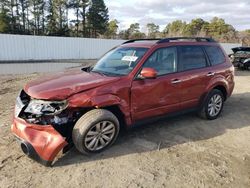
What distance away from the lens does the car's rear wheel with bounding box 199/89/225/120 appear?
226 inches

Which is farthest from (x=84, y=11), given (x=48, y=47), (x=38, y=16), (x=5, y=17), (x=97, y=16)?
(x=48, y=47)

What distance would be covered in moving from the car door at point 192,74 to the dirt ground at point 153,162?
0.61 meters

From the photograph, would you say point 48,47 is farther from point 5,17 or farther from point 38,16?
point 38,16

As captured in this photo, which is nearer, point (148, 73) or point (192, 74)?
point (148, 73)

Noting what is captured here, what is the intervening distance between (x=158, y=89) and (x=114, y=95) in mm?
902

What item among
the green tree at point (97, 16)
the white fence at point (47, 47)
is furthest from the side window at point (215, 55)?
the green tree at point (97, 16)

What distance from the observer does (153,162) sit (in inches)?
157

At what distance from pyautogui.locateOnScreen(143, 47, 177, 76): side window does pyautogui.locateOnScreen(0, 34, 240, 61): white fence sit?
58.7 ft

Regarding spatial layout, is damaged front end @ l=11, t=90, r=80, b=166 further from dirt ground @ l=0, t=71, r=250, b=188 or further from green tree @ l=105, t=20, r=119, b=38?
green tree @ l=105, t=20, r=119, b=38

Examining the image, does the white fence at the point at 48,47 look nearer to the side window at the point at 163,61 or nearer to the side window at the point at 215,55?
the side window at the point at 215,55

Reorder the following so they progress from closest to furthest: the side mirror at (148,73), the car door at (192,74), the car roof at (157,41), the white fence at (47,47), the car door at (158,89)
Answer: the side mirror at (148,73)
the car door at (158,89)
the car roof at (157,41)
the car door at (192,74)
the white fence at (47,47)

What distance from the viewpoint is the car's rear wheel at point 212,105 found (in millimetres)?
5730

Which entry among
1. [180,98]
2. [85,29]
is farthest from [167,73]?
[85,29]

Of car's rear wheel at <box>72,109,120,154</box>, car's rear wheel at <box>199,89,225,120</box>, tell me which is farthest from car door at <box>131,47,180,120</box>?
car's rear wheel at <box>199,89,225,120</box>
